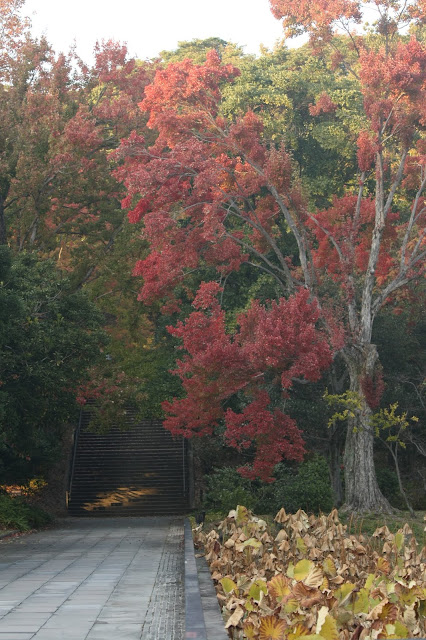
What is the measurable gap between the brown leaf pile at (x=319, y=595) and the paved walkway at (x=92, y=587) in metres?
0.81

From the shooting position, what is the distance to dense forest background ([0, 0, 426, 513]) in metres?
17.7

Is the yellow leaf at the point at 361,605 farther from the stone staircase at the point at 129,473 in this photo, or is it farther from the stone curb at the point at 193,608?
the stone staircase at the point at 129,473

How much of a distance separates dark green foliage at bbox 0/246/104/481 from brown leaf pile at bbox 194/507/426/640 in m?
7.30

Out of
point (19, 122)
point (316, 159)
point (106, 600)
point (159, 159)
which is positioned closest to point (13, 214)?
point (19, 122)

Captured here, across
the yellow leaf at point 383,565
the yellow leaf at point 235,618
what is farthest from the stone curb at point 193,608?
the yellow leaf at point 383,565

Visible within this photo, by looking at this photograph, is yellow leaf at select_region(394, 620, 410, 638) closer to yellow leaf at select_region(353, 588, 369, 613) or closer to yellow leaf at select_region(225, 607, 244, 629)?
yellow leaf at select_region(353, 588, 369, 613)

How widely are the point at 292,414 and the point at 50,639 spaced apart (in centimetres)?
1567

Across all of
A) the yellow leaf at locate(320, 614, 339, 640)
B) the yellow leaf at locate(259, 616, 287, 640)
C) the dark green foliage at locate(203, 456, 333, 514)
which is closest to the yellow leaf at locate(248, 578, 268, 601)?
the yellow leaf at locate(259, 616, 287, 640)

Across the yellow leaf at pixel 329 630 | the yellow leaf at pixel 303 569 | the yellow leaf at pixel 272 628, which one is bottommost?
the yellow leaf at pixel 272 628

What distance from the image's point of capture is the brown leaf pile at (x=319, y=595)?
534 centimetres

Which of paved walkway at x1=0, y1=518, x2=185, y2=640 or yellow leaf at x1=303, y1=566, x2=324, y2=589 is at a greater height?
yellow leaf at x1=303, y1=566, x2=324, y2=589

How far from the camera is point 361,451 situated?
19.6 m

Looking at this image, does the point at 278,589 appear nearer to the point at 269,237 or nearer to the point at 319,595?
the point at 319,595

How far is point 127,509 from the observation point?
2502 cm
